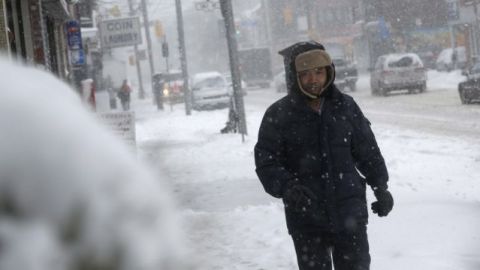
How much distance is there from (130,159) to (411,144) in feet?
44.0

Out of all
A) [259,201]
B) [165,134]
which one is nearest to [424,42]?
[165,134]

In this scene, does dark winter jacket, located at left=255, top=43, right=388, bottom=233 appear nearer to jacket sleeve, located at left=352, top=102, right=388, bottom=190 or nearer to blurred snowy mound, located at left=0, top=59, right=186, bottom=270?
jacket sleeve, located at left=352, top=102, right=388, bottom=190

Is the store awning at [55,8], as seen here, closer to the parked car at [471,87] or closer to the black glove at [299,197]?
the parked car at [471,87]

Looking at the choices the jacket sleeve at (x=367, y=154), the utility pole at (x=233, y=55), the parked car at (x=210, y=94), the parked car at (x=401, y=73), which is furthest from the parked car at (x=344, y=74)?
the jacket sleeve at (x=367, y=154)

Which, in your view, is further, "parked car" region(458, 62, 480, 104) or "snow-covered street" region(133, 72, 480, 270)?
"parked car" region(458, 62, 480, 104)

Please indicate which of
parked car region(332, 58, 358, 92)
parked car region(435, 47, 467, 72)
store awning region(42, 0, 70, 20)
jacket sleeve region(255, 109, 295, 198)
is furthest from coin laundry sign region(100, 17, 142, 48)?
parked car region(435, 47, 467, 72)

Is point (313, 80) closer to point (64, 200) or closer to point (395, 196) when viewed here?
point (64, 200)

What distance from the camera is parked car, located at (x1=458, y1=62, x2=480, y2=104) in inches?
849

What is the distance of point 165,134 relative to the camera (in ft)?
70.9

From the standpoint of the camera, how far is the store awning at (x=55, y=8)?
1555 centimetres

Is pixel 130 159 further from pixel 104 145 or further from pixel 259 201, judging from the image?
pixel 259 201

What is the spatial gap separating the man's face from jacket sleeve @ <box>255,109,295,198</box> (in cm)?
23

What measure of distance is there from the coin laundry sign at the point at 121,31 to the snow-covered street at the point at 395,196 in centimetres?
371

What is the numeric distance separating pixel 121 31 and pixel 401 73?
12265 millimetres
